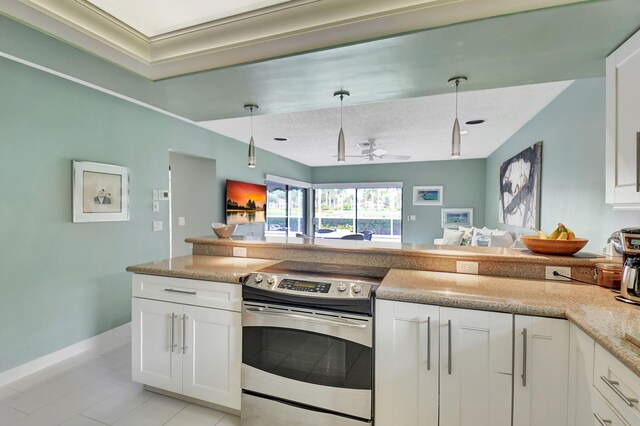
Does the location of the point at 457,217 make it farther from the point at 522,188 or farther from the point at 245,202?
the point at 245,202

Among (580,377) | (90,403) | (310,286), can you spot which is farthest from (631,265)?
(90,403)

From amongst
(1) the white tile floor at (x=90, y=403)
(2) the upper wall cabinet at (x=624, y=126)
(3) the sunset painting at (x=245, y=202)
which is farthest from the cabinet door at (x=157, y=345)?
(3) the sunset painting at (x=245, y=202)

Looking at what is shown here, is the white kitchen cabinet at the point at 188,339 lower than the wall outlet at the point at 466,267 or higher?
lower

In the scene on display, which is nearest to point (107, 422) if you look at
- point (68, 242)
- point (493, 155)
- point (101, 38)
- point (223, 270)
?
point (223, 270)

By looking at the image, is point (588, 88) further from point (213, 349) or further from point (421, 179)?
point (421, 179)

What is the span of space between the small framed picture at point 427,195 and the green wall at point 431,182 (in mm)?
86

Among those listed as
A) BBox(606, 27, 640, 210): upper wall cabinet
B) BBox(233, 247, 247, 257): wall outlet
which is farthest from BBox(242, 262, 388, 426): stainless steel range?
BBox(606, 27, 640, 210): upper wall cabinet

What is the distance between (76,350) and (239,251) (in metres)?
1.77

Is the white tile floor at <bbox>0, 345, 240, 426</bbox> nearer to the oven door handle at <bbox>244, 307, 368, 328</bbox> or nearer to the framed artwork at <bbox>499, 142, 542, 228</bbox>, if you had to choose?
the oven door handle at <bbox>244, 307, 368, 328</bbox>

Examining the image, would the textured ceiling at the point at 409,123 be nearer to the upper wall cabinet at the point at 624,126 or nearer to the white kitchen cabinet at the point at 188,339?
the upper wall cabinet at the point at 624,126

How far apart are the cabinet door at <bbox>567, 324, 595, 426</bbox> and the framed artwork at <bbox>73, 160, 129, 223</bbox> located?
3.54 m

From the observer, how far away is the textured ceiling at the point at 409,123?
300 cm

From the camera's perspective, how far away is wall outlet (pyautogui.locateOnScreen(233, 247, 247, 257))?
244 cm

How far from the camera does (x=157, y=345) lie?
6.56 feet
